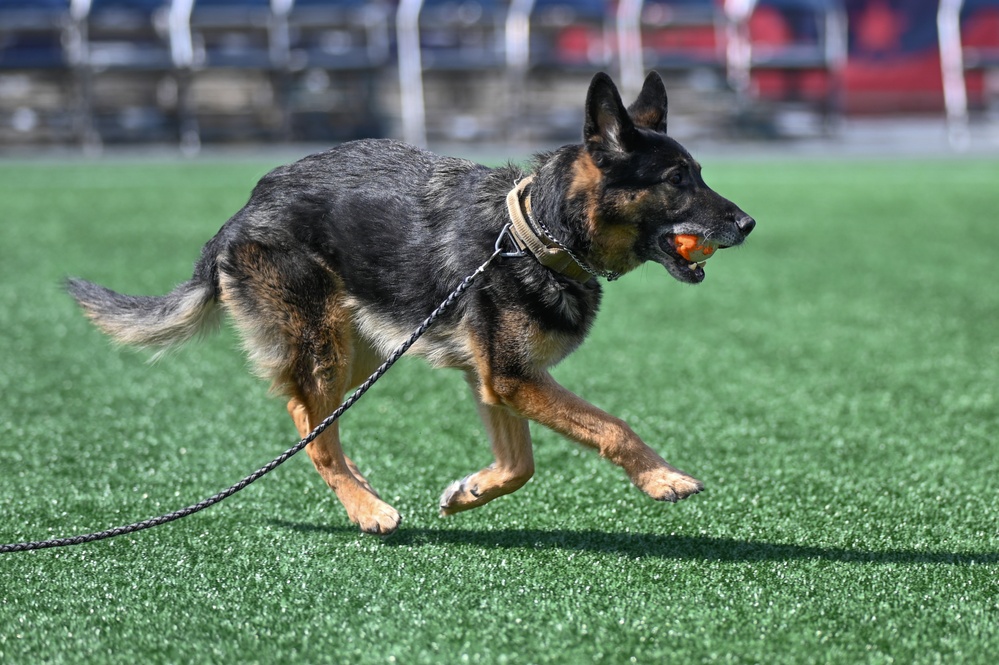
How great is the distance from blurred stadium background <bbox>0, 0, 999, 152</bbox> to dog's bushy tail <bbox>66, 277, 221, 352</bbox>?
13.8 metres

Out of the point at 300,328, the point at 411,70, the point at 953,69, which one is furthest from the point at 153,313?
the point at 953,69

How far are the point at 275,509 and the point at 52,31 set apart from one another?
50.9ft

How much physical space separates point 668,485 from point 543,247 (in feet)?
2.68

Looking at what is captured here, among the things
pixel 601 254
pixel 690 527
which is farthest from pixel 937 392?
pixel 601 254

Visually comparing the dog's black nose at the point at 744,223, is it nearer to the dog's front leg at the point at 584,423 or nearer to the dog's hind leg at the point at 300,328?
the dog's front leg at the point at 584,423

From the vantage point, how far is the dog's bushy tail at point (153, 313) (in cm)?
418

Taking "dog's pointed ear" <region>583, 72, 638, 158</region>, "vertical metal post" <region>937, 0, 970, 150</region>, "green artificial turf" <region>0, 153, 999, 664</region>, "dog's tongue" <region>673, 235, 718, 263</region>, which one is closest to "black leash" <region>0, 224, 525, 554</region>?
"green artificial turf" <region>0, 153, 999, 664</region>

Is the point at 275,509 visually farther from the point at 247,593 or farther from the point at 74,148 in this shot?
the point at 74,148

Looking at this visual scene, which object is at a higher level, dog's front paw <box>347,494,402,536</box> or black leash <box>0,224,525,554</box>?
black leash <box>0,224,525,554</box>

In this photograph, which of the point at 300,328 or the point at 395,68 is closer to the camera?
the point at 300,328

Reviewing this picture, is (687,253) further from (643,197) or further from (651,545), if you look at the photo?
(651,545)

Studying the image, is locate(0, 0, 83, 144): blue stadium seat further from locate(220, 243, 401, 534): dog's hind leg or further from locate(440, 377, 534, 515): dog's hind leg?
locate(440, 377, 534, 515): dog's hind leg

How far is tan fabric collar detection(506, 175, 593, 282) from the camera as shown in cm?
362

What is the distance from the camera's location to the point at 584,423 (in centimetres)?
367
